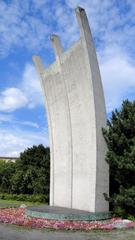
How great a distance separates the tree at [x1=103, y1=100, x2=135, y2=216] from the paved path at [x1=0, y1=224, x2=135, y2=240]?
3182 mm

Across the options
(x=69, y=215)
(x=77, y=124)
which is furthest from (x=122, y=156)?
(x=69, y=215)

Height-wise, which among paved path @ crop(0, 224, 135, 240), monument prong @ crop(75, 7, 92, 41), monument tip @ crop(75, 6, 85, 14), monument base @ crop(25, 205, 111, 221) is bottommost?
paved path @ crop(0, 224, 135, 240)

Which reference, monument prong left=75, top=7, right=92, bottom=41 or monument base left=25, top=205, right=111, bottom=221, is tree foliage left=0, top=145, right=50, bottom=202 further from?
monument prong left=75, top=7, right=92, bottom=41

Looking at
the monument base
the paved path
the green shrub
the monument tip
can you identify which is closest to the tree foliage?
the green shrub

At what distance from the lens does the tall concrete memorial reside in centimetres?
1625

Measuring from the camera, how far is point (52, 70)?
2020cm

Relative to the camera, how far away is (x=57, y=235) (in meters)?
11.8

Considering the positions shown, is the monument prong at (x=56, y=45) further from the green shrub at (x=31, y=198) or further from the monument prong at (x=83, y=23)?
the green shrub at (x=31, y=198)

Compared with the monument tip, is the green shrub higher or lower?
lower

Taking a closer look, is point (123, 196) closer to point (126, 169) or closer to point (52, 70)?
point (126, 169)

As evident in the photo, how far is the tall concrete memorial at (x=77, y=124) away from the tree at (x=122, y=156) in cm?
47

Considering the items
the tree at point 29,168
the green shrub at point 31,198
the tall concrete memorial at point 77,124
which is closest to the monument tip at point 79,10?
the tall concrete memorial at point 77,124

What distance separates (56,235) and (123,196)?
16.6 feet

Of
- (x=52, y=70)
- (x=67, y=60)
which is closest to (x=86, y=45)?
(x=67, y=60)
